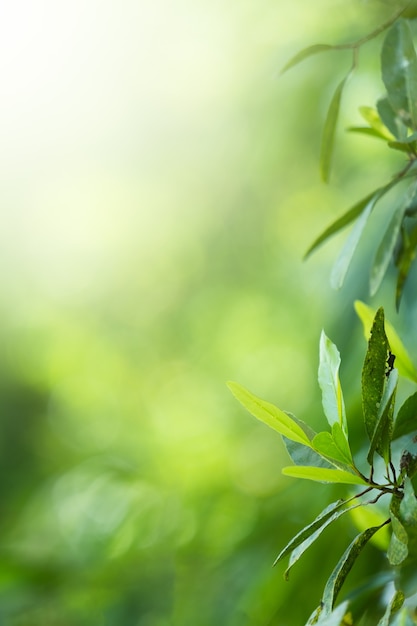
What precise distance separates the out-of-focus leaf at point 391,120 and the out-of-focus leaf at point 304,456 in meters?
0.18

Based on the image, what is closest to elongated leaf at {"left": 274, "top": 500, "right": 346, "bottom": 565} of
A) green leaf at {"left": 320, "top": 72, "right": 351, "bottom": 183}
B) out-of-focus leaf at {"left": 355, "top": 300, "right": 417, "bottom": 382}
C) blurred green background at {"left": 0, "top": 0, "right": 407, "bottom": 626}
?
out-of-focus leaf at {"left": 355, "top": 300, "right": 417, "bottom": 382}

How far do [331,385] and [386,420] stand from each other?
3 cm

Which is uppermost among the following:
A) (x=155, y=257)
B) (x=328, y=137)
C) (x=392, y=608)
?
(x=328, y=137)

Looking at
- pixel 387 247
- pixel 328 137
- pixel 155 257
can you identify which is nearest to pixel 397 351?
pixel 387 247

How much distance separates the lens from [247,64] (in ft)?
4.25

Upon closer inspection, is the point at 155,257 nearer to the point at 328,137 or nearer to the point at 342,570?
the point at 328,137

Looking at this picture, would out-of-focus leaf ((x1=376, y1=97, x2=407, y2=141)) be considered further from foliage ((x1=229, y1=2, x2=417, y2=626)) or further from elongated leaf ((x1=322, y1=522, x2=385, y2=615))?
elongated leaf ((x1=322, y1=522, x2=385, y2=615))

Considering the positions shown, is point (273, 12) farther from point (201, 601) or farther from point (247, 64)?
point (201, 601)

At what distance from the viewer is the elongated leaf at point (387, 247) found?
0.36 meters

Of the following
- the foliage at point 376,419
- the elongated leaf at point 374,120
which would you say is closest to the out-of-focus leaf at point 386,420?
the foliage at point 376,419

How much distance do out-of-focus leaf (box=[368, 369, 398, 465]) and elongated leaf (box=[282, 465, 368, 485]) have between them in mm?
11

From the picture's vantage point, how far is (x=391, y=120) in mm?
366

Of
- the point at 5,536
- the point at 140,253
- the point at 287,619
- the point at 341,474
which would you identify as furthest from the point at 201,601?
the point at 140,253

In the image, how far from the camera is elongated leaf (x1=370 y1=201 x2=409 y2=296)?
36cm
